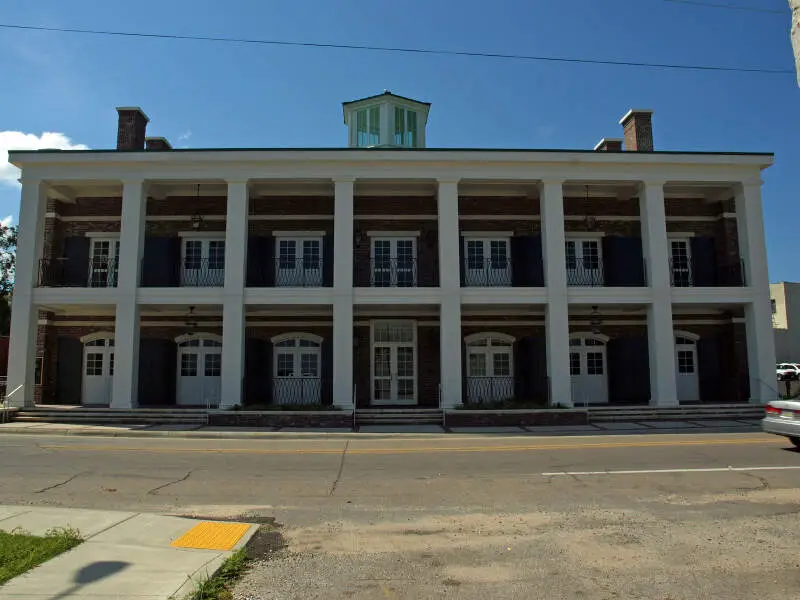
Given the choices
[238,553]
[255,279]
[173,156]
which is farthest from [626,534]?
[173,156]

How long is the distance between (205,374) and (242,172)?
7.10 m

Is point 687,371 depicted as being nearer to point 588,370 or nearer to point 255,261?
point 588,370

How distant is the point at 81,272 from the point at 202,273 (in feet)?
13.5

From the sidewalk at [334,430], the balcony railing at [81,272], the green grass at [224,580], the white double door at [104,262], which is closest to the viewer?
the green grass at [224,580]

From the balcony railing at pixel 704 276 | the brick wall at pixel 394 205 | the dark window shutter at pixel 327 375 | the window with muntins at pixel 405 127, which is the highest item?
the window with muntins at pixel 405 127

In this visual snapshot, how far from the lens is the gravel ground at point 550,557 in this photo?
445 centimetres

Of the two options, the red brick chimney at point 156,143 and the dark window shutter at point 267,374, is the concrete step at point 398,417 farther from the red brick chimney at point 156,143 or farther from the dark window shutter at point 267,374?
the red brick chimney at point 156,143

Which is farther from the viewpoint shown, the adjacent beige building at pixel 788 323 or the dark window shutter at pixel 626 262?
the adjacent beige building at pixel 788 323

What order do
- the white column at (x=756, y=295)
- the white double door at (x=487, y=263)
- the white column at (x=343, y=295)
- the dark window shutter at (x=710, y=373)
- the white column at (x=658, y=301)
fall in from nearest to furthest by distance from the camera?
the white column at (x=343, y=295) < the white column at (x=658, y=301) < the white column at (x=756, y=295) < the white double door at (x=487, y=263) < the dark window shutter at (x=710, y=373)

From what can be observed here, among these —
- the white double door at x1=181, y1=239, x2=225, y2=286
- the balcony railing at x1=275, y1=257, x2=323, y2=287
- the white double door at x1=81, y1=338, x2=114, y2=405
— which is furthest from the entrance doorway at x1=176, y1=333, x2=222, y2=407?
the balcony railing at x1=275, y1=257, x2=323, y2=287

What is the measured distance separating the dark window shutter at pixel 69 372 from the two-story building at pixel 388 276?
5 cm

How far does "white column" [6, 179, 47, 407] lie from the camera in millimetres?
17484

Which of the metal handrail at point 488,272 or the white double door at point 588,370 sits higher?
the metal handrail at point 488,272

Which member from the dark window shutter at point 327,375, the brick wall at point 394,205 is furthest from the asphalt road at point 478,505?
the brick wall at point 394,205
